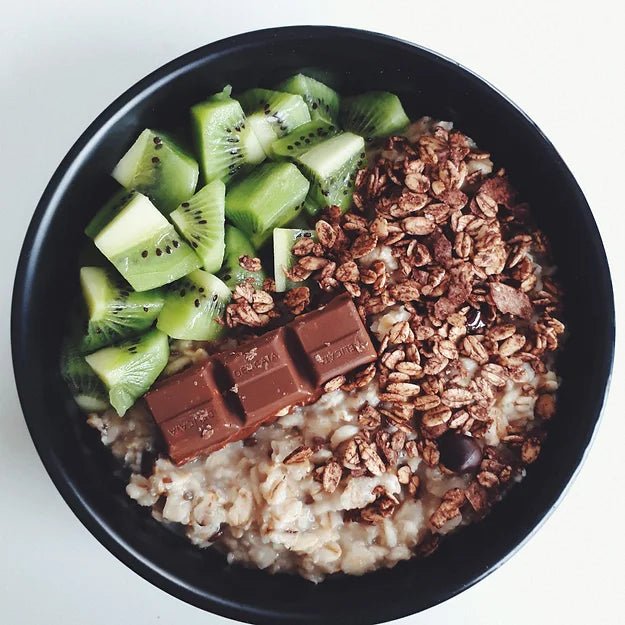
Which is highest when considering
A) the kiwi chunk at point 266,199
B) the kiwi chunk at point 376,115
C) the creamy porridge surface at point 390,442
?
the kiwi chunk at point 376,115

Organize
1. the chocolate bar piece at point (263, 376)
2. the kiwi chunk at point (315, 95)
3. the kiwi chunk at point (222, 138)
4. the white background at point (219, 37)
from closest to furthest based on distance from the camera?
the chocolate bar piece at point (263, 376)
the kiwi chunk at point (222, 138)
the kiwi chunk at point (315, 95)
the white background at point (219, 37)

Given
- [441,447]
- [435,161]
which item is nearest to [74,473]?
[441,447]

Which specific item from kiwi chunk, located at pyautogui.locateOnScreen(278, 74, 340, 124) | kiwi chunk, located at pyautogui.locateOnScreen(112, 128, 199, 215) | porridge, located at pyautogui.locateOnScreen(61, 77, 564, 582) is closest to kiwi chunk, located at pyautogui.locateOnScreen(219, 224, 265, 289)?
porridge, located at pyautogui.locateOnScreen(61, 77, 564, 582)

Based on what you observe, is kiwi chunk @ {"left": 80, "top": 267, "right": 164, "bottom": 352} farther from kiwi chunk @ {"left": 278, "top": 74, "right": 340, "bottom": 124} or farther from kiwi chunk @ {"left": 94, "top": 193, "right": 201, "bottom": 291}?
kiwi chunk @ {"left": 278, "top": 74, "right": 340, "bottom": 124}

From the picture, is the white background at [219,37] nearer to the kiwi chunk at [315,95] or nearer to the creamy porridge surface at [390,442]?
the kiwi chunk at [315,95]

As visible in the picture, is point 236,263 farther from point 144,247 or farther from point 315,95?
point 315,95

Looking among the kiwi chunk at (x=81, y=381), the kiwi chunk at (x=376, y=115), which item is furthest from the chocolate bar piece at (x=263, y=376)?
the kiwi chunk at (x=376, y=115)

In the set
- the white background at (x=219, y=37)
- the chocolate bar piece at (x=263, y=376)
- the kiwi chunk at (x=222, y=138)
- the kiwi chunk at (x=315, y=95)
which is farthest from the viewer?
the white background at (x=219, y=37)

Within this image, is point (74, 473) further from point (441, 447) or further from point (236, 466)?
point (441, 447)
